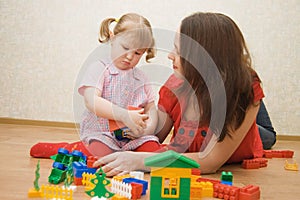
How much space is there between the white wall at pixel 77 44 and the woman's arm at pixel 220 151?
1019 mm

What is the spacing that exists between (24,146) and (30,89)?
0.75 metres

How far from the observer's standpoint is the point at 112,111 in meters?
1.05

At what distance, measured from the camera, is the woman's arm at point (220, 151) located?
104 cm

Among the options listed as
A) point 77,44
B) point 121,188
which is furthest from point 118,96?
point 77,44

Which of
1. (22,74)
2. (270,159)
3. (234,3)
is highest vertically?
(234,3)

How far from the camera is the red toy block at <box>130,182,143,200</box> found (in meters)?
0.79

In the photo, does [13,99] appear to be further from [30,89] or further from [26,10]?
[26,10]

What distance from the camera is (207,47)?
3.35ft

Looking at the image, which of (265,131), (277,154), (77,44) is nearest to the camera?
(277,154)

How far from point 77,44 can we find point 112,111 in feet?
3.49

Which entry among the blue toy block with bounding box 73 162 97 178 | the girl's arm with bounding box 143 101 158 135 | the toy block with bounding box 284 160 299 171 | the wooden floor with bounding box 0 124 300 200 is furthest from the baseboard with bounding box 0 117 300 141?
the blue toy block with bounding box 73 162 97 178

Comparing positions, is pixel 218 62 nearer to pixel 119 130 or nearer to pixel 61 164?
pixel 119 130

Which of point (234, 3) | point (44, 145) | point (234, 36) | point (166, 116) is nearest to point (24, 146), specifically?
point (44, 145)

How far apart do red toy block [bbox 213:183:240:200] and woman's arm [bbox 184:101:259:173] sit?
0.17 meters
